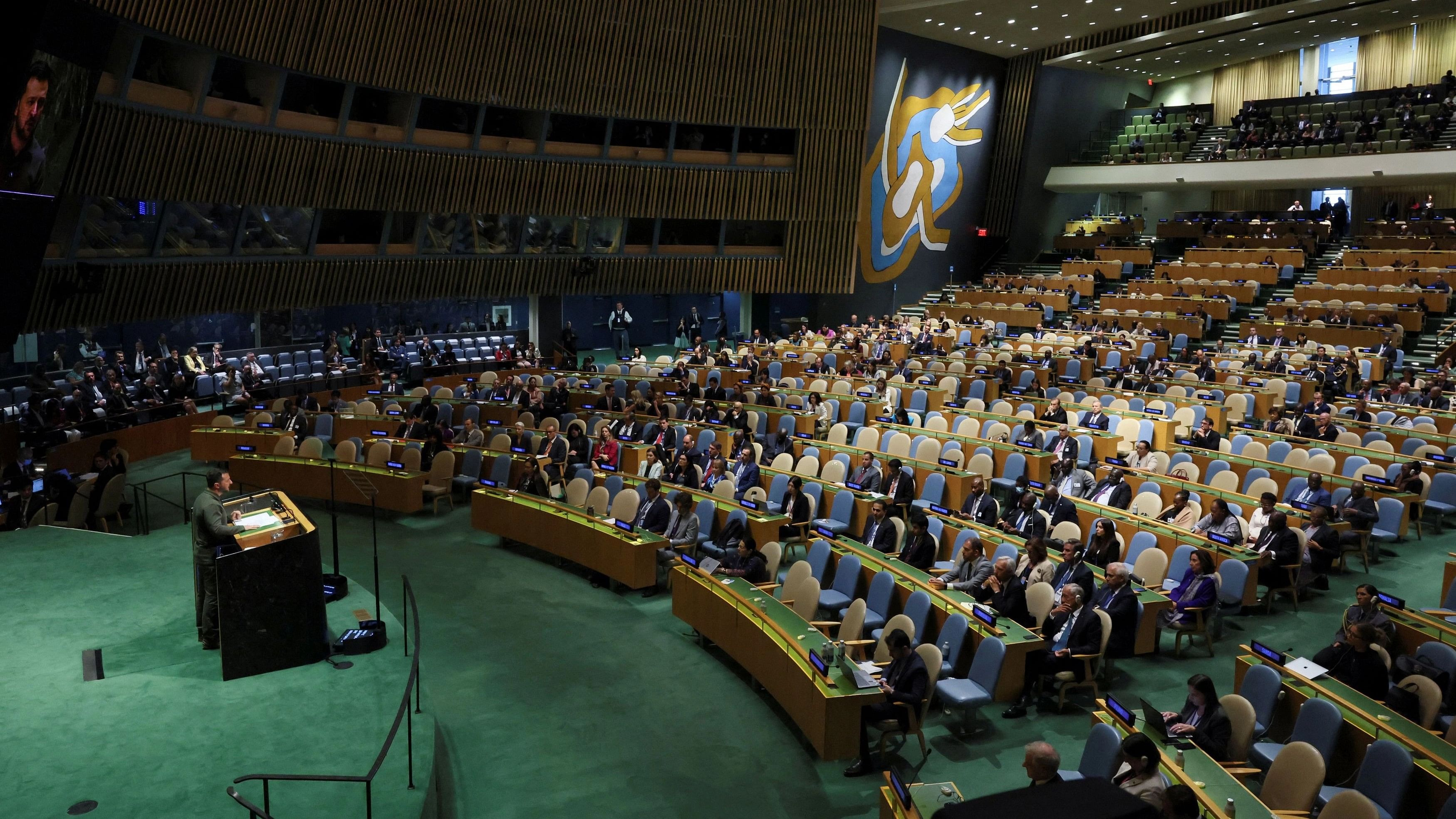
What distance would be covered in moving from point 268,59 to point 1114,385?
565 inches

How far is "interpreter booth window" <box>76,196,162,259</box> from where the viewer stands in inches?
543

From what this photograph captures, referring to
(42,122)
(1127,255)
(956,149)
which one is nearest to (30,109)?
(42,122)

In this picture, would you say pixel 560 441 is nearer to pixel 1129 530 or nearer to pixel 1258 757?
pixel 1129 530

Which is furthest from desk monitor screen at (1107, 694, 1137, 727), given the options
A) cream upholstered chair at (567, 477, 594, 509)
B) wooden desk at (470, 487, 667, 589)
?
cream upholstered chair at (567, 477, 594, 509)

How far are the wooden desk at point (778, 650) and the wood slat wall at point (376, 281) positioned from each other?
32.7 ft

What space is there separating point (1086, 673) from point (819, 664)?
2.10 metres

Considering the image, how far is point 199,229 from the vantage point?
1586 cm

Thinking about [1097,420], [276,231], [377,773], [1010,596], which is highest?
[276,231]

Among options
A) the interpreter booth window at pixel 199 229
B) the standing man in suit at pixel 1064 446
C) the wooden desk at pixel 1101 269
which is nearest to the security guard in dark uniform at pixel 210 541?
→ the standing man in suit at pixel 1064 446

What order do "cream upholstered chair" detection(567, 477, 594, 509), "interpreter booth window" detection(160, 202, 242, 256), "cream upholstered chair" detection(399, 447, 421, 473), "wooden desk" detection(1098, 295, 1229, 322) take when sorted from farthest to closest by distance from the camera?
1. "wooden desk" detection(1098, 295, 1229, 322)
2. "interpreter booth window" detection(160, 202, 242, 256)
3. "cream upholstered chair" detection(399, 447, 421, 473)
4. "cream upholstered chair" detection(567, 477, 594, 509)

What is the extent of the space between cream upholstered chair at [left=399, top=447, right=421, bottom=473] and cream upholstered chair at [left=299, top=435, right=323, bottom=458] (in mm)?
1109

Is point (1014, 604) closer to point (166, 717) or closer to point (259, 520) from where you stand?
point (259, 520)

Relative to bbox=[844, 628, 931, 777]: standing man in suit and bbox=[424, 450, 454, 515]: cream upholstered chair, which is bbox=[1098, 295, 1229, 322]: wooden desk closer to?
bbox=[424, 450, 454, 515]: cream upholstered chair

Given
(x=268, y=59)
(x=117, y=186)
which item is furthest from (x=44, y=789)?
(x=268, y=59)
